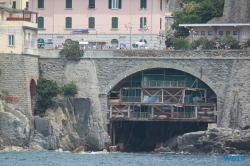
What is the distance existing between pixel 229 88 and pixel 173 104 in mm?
5150

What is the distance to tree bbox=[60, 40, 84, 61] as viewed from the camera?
345 ft

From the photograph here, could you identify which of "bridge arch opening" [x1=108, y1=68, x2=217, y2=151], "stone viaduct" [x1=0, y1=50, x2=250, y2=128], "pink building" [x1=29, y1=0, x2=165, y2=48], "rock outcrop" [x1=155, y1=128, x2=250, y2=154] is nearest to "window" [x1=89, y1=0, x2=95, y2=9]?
"pink building" [x1=29, y1=0, x2=165, y2=48]

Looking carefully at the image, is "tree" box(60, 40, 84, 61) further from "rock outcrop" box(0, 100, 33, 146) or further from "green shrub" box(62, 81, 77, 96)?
"rock outcrop" box(0, 100, 33, 146)

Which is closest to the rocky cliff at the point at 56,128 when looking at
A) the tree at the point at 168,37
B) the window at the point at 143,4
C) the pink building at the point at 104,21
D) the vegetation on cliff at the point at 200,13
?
the pink building at the point at 104,21

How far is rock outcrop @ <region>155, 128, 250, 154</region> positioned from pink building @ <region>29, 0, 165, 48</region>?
1452cm

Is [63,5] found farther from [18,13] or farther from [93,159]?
[93,159]

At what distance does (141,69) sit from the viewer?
105m

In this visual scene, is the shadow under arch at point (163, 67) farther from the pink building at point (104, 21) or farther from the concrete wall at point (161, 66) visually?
the pink building at point (104, 21)

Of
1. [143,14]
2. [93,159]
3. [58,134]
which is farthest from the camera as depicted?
[143,14]

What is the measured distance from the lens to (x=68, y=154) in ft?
323

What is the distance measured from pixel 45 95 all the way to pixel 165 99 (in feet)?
34.7

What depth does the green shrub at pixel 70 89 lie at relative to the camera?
10388 cm

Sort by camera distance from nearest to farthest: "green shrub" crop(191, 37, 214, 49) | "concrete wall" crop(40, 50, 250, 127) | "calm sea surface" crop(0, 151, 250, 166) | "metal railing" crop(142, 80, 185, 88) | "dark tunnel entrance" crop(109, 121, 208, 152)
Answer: "calm sea surface" crop(0, 151, 250, 166), "concrete wall" crop(40, 50, 250, 127), "metal railing" crop(142, 80, 185, 88), "dark tunnel entrance" crop(109, 121, 208, 152), "green shrub" crop(191, 37, 214, 49)

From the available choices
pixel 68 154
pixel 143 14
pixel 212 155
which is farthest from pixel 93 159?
pixel 143 14
